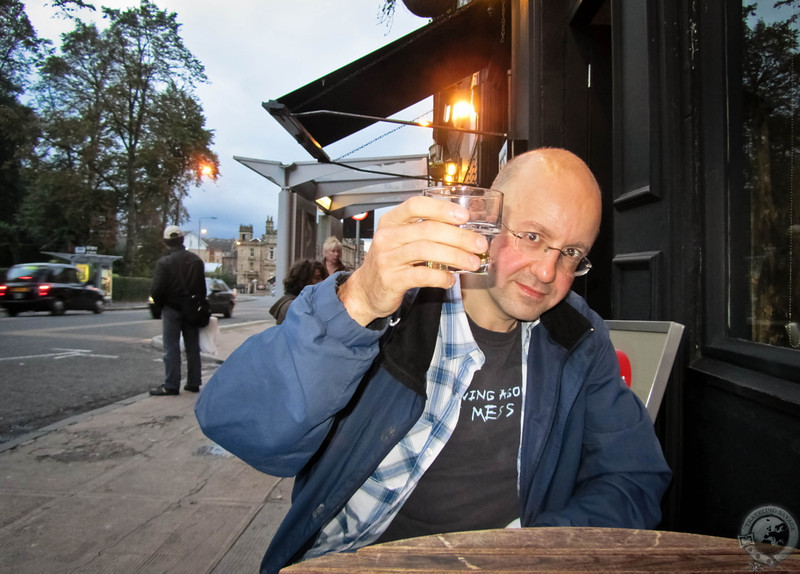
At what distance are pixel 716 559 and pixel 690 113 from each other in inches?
65.5

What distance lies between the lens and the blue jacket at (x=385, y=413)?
1.03 m

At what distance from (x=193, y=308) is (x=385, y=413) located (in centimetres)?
493

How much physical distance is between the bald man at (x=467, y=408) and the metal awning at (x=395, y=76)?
3247 millimetres

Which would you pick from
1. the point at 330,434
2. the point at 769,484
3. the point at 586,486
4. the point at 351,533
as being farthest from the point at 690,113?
the point at 351,533

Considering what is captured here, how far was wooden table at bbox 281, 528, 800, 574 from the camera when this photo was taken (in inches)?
32.4

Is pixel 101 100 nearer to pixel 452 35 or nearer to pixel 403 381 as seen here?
pixel 452 35

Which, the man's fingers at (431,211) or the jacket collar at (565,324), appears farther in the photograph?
the jacket collar at (565,324)

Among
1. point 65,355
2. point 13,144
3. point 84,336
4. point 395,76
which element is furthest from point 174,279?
point 13,144

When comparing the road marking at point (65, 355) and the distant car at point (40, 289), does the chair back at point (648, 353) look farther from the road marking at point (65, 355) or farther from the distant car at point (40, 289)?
the distant car at point (40, 289)

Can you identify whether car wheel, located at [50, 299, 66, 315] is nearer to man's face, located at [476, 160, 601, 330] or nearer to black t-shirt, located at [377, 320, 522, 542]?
black t-shirt, located at [377, 320, 522, 542]

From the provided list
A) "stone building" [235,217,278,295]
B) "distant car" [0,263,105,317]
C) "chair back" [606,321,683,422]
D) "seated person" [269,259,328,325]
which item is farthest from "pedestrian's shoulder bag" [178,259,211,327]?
"stone building" [235,217,278,295]

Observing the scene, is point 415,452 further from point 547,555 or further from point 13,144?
point 13,144

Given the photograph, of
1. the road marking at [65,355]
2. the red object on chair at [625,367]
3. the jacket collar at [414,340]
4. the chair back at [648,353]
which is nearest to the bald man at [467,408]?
the jacket collar at [414,340]

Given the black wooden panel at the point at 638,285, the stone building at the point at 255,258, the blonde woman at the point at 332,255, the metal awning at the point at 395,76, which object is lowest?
the black wooden panel at the point at 638,285
